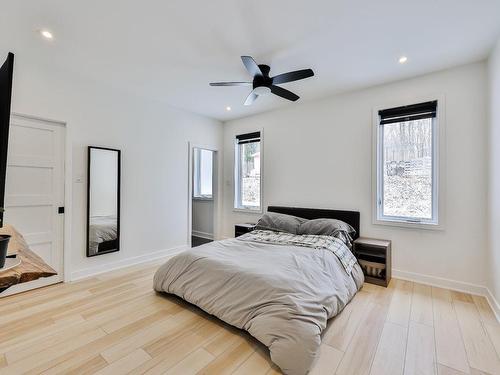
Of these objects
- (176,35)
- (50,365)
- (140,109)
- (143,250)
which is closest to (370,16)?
(176,35)

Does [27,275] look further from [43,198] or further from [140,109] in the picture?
[140,109]

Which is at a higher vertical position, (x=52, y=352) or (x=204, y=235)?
(x=204, y=235)

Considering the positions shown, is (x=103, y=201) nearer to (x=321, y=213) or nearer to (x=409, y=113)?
(x=321, y=213)

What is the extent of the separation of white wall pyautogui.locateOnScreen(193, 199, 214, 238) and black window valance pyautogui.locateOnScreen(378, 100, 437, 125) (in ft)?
12.6

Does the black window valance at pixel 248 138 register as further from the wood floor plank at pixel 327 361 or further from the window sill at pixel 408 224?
the wood floor plank at pixel 327 361

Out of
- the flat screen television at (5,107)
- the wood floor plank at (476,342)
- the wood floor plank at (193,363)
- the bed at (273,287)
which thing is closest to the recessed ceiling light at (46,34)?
the flat screen television at (5,107)

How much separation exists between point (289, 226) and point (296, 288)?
5.73 ft

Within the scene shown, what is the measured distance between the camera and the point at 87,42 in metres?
2.53

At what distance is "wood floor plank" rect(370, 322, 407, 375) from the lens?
1725mm

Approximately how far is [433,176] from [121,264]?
15.0ft

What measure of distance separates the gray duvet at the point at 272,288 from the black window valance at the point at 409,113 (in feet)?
6.88

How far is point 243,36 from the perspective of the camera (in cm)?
241

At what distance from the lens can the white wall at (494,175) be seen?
246 cm

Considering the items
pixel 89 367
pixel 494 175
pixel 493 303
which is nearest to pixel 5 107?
pixel 89 367
